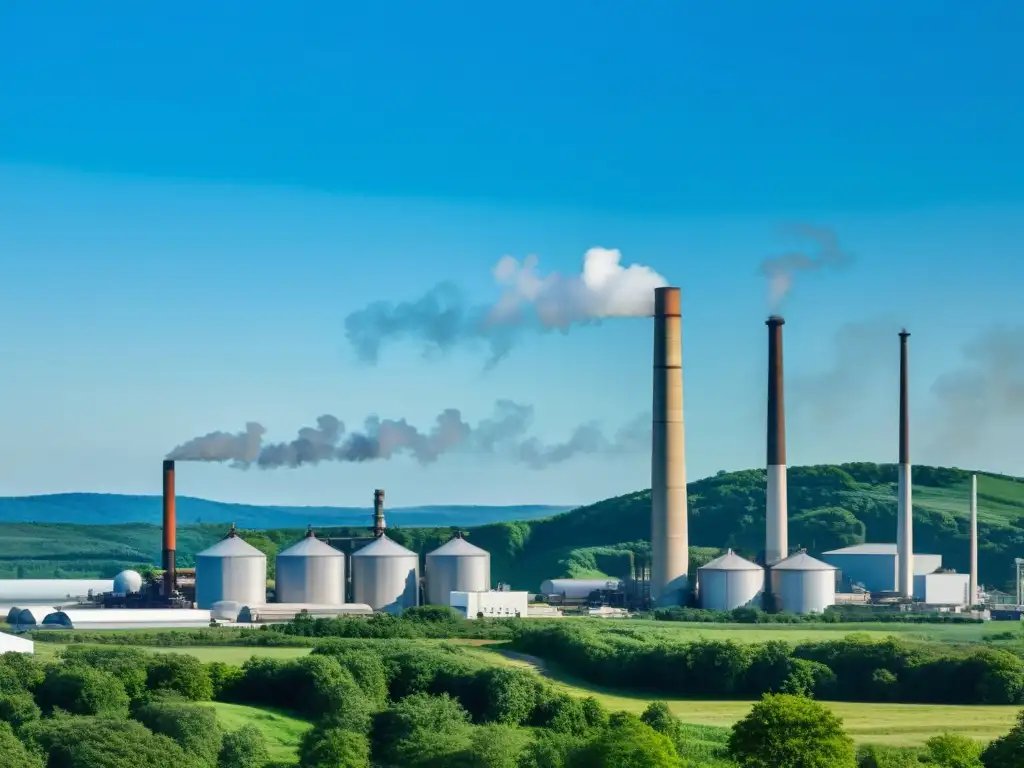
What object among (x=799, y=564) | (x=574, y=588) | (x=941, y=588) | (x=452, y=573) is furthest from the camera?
(x=574, y=588)

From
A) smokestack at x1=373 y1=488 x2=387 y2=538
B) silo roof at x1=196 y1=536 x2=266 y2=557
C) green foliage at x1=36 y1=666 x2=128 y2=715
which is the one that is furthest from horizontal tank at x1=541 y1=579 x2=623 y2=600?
green foliage at x1=36 y1=666 x2=128 y2=715

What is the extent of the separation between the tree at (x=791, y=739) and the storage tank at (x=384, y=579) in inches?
2124

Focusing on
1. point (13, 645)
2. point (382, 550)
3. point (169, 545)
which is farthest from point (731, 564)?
point (13, 645)

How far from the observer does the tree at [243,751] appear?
180 ft

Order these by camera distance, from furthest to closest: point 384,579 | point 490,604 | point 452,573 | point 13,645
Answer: point 452,573 < point 384,579 < point 490,604 < point 13,645

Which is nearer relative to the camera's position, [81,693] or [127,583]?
[81,693]

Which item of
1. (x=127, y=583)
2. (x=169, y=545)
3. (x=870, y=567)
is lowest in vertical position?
(x=127, y=583)

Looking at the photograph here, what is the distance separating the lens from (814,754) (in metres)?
49.7

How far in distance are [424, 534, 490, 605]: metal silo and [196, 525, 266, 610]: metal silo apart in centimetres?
954

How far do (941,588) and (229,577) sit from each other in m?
43.1

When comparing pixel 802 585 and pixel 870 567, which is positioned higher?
pixel 870 567

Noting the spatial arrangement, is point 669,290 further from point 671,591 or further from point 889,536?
point 889,536

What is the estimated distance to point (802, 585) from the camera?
105 metres

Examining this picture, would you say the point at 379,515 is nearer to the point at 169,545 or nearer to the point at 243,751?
the point at 169,545
